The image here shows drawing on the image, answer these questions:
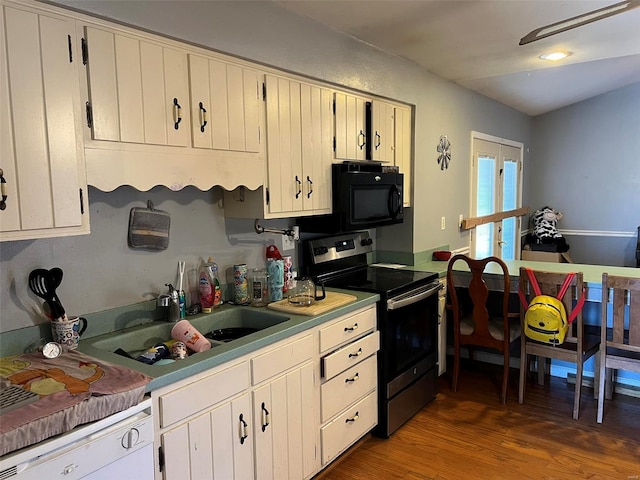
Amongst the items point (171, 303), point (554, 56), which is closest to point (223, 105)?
point (171, 303)

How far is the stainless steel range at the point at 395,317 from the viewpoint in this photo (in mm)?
2787

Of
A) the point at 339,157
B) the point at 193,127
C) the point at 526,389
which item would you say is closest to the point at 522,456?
the point at 526,389

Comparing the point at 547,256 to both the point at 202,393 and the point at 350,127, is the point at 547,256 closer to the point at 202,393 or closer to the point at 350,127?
the point at 350,127

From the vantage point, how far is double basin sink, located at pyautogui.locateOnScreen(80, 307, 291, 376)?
1742 mm

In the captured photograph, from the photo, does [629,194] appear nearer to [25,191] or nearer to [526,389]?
[526,389]

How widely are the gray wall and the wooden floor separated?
3.42 meters

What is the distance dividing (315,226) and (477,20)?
1.49 meters

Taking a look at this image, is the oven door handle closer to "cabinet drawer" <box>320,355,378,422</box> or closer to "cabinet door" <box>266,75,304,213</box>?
"cabinet drawer" <box>320,355,378,422</box>

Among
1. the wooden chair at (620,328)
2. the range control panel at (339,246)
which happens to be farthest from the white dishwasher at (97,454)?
the wooden chair at (620,328)

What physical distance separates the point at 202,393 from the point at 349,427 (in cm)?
111

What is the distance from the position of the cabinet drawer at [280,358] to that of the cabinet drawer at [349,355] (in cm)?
15

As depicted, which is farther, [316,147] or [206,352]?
[316,147]

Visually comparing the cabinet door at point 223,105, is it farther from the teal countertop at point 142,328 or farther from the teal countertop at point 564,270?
the teal countertop at point 564,270

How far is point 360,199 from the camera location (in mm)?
2920
